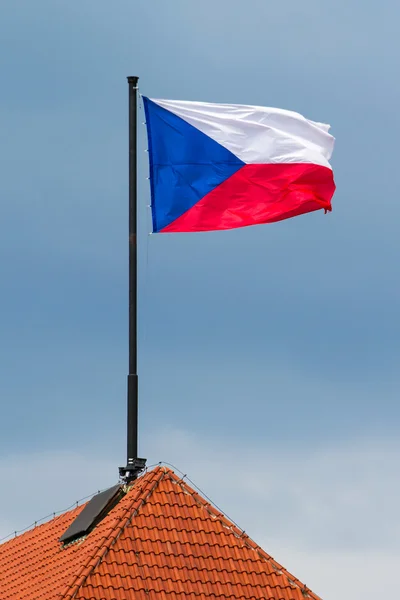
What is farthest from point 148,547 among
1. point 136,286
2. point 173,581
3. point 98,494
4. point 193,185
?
point 193,185

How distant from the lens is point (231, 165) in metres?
27.3

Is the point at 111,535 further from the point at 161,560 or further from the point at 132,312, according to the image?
the point at 132,312

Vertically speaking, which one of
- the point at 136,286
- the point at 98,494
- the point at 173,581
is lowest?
the point at 173,581

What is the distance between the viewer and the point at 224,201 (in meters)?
26.8

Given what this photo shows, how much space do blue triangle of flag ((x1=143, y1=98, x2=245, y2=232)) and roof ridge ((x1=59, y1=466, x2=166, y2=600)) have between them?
440 centimetres

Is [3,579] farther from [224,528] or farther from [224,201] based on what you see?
[224,201]

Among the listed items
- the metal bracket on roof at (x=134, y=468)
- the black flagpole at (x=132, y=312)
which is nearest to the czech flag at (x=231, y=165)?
the black flagpole at (x=132, y=312)

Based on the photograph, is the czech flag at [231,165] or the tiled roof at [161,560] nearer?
the tiled roof at [161,560]

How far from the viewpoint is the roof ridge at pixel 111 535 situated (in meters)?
22.7

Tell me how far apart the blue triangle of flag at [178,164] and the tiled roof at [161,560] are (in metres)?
4.74

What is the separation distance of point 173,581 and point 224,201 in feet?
23.6

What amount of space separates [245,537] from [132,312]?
4597 millimetres

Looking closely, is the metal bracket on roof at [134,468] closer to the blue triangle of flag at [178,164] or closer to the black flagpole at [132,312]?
the black flagpole at [132,312]

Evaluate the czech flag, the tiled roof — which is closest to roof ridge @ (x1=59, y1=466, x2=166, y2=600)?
the tiled roof
